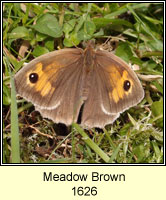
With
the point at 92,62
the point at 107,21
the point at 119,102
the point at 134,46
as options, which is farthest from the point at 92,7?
the point at 119,102

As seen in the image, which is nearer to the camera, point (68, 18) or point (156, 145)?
point (156, 145)

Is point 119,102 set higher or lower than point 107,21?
lower

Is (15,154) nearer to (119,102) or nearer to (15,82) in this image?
(15,82)

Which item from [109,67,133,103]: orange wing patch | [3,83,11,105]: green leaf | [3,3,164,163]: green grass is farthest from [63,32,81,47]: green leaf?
[3,83,11,105]: green leaf

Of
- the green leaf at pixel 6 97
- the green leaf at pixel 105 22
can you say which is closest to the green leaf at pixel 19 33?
the green leaf at pixel 6 97

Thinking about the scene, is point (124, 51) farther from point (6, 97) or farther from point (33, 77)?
point (6, 97)

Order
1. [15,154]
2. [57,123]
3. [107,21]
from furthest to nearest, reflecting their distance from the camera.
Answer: [107,21] → [57,123] → [15,154]

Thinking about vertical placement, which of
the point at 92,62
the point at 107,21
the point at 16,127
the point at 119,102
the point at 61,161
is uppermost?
the point at 107,21

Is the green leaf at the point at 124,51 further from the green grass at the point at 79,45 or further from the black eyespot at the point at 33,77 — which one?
the black eyespot at the point at 33,77
